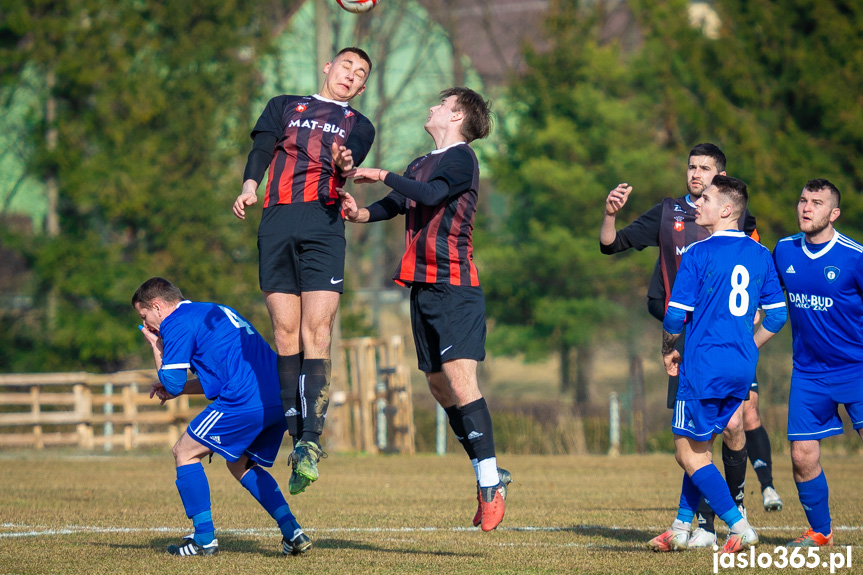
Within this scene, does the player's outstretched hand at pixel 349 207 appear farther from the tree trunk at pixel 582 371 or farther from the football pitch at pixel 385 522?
the tree trunk at pixel 582 371

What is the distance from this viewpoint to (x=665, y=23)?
26.6 metres

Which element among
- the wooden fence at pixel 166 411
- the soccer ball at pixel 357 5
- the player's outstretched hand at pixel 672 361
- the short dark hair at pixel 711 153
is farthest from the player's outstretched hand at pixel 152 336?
the wooden fence at pixel 166 411

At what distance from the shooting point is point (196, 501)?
19.4ft

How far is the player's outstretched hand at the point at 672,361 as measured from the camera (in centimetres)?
581

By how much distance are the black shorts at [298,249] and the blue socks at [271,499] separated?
1.12 meters

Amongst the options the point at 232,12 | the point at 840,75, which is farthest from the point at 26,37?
the point at 840,75

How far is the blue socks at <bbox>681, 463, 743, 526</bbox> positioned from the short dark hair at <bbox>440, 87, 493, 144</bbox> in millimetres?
2363

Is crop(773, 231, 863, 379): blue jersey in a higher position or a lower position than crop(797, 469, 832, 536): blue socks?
higher

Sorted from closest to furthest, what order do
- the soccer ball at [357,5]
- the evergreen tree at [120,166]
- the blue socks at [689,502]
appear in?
the blue socks at [689,502] → the soccer ball at [357,5] → the evergreen tree at [120,166]

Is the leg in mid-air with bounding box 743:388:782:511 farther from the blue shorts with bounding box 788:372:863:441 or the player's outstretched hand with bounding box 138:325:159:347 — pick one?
the player's outstretched hand with bounding box 138:325:159:347

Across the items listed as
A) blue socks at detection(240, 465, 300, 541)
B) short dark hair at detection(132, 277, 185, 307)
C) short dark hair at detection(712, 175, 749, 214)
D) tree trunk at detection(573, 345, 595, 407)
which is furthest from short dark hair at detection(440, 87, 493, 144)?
tree trunk at detection(573, 345, 595, 407)

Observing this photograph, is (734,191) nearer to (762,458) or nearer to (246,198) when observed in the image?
(246,198)

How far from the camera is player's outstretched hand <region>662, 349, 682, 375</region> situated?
581cm

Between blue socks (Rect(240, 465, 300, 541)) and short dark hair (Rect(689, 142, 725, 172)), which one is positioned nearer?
blue socks (Rect(240, 465, 300, 541))
